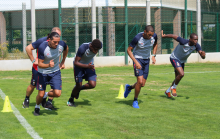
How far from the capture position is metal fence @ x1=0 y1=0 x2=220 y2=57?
59.6 feet

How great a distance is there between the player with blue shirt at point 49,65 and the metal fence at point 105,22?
11150 millimetres

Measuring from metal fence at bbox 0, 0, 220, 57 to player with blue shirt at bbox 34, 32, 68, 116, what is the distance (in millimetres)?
11150

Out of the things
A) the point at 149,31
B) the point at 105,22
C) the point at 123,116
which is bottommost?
the point at 123,116

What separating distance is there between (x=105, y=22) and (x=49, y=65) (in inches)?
508

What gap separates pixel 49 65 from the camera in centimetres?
649

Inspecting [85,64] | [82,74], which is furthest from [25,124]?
[82,74]

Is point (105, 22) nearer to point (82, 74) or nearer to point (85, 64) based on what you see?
point (82, 74)

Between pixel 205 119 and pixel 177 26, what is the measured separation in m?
15.4

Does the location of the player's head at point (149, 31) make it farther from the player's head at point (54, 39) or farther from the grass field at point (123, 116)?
the player's head at point (54, 39)

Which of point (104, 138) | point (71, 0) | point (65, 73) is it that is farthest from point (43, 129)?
point (71, 0)

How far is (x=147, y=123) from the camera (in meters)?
6.35

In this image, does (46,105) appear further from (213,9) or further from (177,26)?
(213,9)

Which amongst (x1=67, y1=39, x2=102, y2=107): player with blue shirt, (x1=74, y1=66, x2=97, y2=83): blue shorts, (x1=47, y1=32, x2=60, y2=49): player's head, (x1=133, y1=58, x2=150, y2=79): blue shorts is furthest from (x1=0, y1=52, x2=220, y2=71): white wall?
(x1=47, y1=32, x2=60, y2=49): player's head

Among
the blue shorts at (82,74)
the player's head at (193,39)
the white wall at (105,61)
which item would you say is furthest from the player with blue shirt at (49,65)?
the white wall at (105,61)
